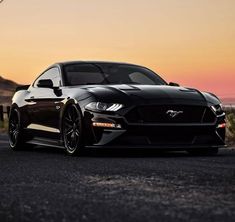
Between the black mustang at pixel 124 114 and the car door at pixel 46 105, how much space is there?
2 cm

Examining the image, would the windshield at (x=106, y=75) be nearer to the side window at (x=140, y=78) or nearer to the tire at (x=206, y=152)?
the side window at (x=140, y=78)

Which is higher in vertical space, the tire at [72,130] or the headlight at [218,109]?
the headlight at [218,109]

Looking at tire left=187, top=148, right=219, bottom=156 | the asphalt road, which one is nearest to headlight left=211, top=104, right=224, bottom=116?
tire left=187, top=148, right=219, bottom=156

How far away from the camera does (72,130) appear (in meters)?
10.4

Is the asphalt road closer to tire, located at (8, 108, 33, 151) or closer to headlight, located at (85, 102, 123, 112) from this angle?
headlight, located at (85, 102, 123, 112)

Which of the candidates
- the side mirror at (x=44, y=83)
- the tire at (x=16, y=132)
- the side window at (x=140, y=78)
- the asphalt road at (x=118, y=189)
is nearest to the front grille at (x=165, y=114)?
the asphalt road at (x=118, y=189)

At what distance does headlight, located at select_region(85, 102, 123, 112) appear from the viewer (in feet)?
32.3

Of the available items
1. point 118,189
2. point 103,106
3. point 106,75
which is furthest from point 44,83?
point 118,189

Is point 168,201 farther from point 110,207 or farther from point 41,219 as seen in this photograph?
point 41,219

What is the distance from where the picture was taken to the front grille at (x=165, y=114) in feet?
32.3

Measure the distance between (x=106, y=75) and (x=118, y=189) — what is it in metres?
5.16

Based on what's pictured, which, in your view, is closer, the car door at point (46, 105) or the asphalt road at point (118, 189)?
the asphalt road at point (118, 189)

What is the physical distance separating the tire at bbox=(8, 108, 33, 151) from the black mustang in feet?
3.40

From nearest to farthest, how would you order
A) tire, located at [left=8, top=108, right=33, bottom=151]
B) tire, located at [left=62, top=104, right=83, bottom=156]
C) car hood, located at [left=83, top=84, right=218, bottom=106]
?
car hood, located at [left=83, top=84, right=218, bottom=106] < tire, located at [left=62, top=104, right=83, bottom=156] < tire, located at [left=8, top=108, right=33, bottom=151]
